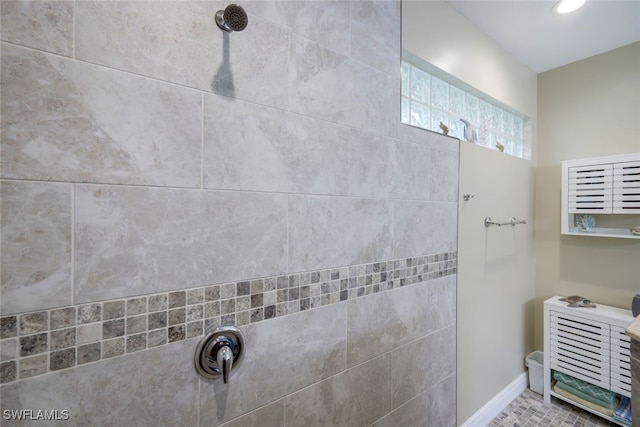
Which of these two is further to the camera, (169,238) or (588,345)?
(588,345)

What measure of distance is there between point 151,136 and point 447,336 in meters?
1.72

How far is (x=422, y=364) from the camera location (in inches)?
56.0

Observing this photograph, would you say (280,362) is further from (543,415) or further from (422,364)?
(543,415)

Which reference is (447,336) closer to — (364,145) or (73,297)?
(364,145)

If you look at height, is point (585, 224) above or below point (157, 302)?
above

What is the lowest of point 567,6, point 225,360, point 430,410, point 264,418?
point 430,410

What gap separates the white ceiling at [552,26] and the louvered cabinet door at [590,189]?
0.90 meters

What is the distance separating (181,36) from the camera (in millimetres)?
767

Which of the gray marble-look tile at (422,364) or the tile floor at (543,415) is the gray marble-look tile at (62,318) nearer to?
the gray marble-look tile at (422,364)

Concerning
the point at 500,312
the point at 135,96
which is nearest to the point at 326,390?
the point at 135,96

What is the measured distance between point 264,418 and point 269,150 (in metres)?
0.90

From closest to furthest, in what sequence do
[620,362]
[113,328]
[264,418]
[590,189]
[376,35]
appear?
[113,328], [264,418], [376,35], [620,362], [590,189]

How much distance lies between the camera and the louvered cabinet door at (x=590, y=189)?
73.9 inches

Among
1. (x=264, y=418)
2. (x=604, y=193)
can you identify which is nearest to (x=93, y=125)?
(x=264, y=418)
